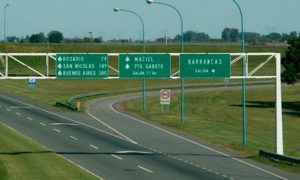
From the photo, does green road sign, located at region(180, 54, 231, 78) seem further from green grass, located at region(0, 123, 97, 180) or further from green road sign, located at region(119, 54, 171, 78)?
green grass, located at region(0, 123, 97, 180)

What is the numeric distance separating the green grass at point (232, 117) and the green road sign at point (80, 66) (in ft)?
31.8

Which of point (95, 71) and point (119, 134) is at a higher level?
point (95, 71)

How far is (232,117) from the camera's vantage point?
80.5m

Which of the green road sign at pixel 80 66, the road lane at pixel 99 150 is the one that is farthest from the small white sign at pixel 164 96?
the green road sign at pixel 80 66

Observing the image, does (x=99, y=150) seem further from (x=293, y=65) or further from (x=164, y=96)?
(x=293, y=65)

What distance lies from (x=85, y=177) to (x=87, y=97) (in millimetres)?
65151

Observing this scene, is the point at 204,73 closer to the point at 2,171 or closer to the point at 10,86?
the point at 2,171

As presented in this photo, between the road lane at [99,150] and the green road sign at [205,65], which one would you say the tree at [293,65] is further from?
the green road sign at [205,65]

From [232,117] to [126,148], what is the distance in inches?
1291

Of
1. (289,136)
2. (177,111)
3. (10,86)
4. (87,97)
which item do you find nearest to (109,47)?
(10,86)

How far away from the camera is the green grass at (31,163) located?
36906 millimetres

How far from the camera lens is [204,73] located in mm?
47750

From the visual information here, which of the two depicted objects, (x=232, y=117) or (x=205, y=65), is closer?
(x=205, y=65)

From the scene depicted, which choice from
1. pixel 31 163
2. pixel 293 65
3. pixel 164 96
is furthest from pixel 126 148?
pixel 293 65
